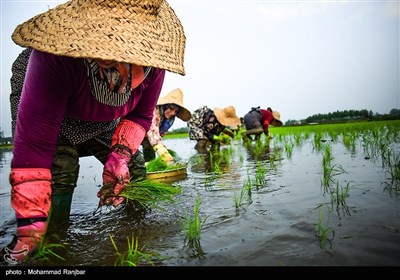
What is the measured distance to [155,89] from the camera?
194 centimetres

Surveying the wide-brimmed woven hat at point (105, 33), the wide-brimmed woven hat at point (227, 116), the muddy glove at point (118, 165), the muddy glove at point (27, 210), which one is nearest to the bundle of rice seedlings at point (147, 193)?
the muddy glove at point (118, 165)

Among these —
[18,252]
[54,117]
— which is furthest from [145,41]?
[18,252]

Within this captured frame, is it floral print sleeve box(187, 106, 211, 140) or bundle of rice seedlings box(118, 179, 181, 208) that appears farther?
floral print sleeve box(187, 106, 211, 140)

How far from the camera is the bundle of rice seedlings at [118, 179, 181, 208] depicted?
72.7 inches

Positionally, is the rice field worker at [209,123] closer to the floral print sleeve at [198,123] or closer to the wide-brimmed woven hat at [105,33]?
the floral print sleeve at [198,123]

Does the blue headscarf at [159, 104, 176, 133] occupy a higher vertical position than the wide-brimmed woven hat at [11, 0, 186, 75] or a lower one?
lower

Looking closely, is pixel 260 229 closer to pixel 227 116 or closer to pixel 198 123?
pixel 198 123

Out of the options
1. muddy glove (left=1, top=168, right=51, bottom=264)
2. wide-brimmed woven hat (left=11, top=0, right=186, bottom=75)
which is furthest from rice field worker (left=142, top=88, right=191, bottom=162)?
wide-brimmed woven hat (left=11, top=0, right=186, bottom=75)

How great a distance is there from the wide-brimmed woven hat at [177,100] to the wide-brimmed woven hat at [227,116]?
213 centimetres

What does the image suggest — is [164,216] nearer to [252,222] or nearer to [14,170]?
[252,222]

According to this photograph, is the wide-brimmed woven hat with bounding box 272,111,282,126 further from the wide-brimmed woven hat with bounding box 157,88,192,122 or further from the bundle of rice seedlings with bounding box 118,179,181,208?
the bundle of rice seedlings with bounding box 118,179,181,208

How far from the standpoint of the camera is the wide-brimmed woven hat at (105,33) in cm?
107

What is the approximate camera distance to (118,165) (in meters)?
1.78
